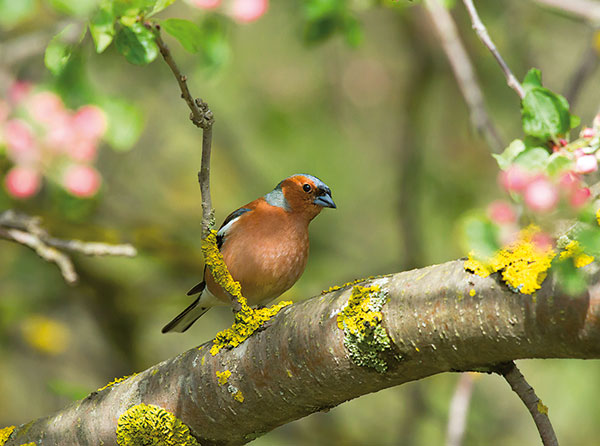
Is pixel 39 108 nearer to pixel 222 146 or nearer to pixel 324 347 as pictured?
pixel 324 347

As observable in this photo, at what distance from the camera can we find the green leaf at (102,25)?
116 inches

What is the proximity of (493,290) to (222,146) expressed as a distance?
6077 millimetres

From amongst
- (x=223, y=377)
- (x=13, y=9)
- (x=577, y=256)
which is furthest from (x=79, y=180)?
(x=577, y=256)

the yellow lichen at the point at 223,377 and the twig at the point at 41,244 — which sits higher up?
the twig at the point at 41,244

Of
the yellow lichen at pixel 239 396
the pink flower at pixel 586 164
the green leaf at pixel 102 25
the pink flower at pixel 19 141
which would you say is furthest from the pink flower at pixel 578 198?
the pink flower at pixel 19 141

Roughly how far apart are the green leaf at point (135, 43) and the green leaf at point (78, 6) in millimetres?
146

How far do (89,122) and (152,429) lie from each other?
206 centimetres

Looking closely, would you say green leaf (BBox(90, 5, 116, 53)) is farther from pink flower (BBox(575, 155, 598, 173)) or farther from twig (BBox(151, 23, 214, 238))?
pink flower (BBox(575, 155, 598, 173))

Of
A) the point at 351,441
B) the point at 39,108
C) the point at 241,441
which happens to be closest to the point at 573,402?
the point at 351,441

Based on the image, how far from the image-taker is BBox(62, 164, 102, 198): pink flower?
4.33 metres

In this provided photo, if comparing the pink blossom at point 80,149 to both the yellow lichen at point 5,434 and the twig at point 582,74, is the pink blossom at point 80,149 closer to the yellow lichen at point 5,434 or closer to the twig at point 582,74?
the yellow lichen at point 5,434

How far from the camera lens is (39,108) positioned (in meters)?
4.24

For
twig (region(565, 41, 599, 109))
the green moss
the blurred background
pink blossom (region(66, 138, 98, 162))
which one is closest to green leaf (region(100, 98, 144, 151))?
the blurred background

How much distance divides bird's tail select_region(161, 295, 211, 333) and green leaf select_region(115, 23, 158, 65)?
234 cm
